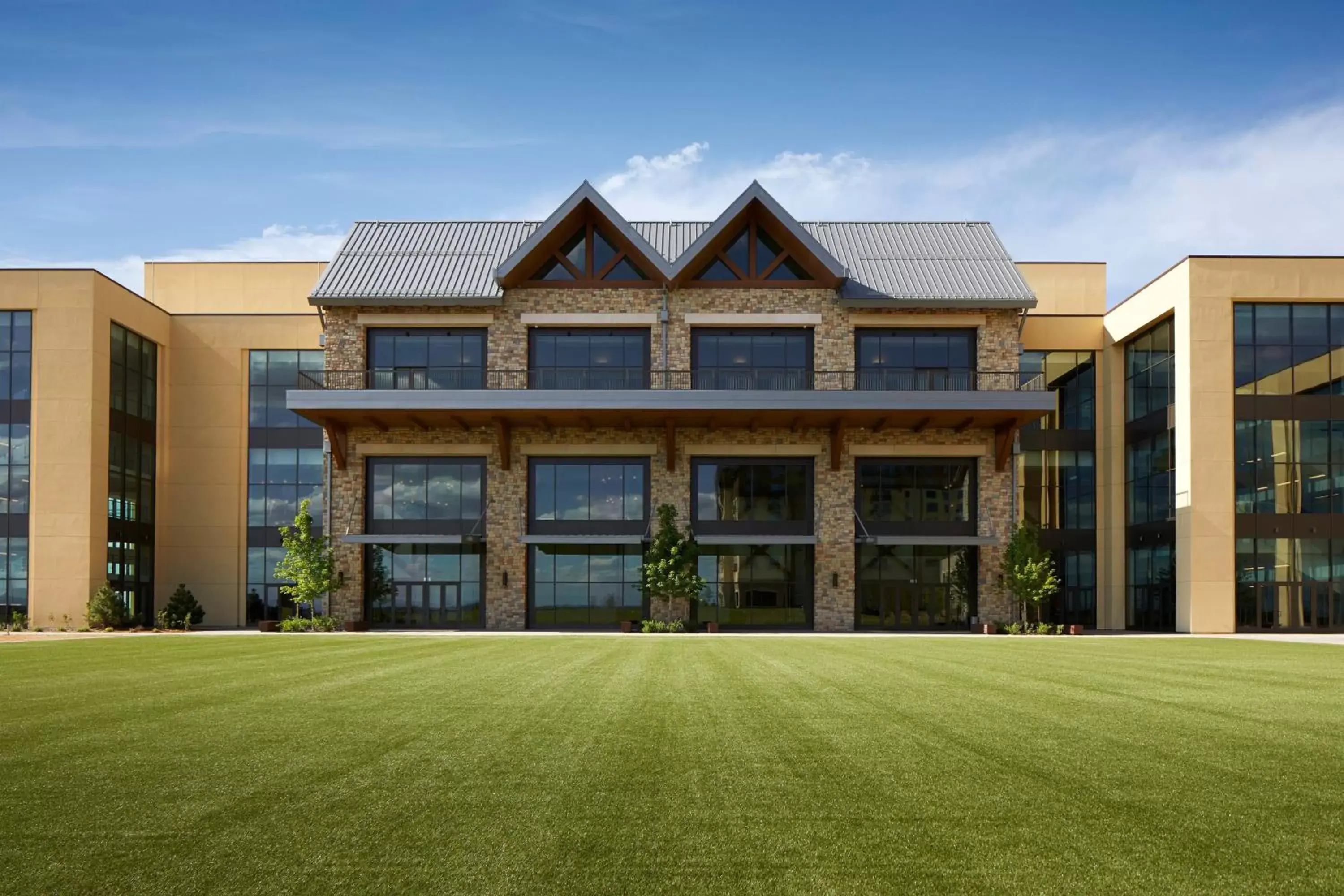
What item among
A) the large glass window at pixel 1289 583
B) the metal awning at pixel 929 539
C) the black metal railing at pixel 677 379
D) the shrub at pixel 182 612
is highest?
the black metal railing at pixel 677 379

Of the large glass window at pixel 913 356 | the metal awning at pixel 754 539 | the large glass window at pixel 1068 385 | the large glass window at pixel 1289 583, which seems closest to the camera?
the large glass window at pixel 1289 583

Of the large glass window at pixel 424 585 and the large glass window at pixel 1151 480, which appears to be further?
the large glass window at pixel 424 585

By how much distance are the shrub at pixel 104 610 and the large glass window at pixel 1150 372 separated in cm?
3987

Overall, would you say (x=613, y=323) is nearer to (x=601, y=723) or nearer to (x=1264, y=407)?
(x=1264, y=407)

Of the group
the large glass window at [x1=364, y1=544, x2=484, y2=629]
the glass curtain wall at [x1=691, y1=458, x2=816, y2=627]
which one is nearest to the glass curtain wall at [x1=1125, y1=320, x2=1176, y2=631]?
the glass curtain wall at [x1=691, y1=458, x2=816, y2=627]

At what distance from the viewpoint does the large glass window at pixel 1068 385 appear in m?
45.0

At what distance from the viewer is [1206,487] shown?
3800cm

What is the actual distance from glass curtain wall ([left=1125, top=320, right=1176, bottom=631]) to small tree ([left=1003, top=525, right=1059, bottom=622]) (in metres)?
3.99

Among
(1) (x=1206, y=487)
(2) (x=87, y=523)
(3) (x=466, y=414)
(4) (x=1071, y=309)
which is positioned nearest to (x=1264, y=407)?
(1) (x=1206, y=487)

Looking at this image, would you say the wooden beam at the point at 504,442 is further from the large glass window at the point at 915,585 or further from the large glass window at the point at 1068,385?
the large glass window at the point at 1068,385

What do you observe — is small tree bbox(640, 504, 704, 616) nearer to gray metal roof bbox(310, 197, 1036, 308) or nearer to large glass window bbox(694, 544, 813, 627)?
large glass window bbox(694, 544, 813, 627)

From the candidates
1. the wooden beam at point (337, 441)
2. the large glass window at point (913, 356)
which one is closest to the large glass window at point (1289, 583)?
the large glass window at point (913, 356)

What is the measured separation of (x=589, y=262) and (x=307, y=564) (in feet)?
51.5

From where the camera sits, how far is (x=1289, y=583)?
3816 cm
